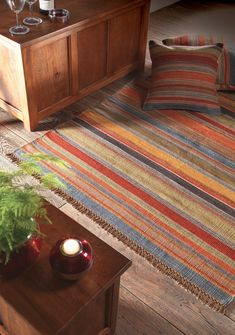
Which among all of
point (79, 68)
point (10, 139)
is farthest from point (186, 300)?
point (79, 68)

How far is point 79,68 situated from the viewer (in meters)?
2.22

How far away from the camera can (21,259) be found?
39.5 inches

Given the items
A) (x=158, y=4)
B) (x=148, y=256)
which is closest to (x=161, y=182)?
(x=148, y=256)

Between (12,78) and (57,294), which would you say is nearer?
(57,294)

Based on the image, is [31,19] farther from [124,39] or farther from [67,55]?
[124,39]

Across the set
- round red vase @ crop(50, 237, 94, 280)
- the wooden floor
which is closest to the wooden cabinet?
the wooden floor

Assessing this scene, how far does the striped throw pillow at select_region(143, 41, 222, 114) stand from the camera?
2.33 m

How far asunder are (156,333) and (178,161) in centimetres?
92

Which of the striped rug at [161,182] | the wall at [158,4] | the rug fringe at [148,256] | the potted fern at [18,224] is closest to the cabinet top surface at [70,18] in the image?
the striped rug at [161,182]

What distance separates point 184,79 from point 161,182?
803mm

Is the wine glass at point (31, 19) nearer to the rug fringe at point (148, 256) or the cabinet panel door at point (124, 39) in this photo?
the cabinet panel door at point (124, 39)

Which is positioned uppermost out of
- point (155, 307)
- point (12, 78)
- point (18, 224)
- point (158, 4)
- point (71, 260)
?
point (18, 224)

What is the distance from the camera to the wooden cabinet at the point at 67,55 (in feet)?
6.18

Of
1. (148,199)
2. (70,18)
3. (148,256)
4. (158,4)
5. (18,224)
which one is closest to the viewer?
(18,224)
